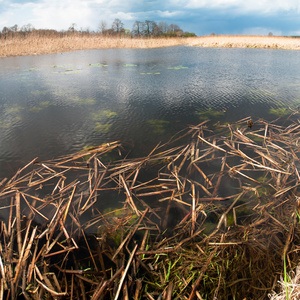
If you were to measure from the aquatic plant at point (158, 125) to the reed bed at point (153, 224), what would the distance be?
0.92 m

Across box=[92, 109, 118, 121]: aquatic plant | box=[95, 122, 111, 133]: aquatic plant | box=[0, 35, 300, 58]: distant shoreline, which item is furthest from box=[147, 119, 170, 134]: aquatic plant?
box=[0, 35, 300, 58]: distant shoreline

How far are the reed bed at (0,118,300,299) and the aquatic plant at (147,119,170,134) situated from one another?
92 centimetres

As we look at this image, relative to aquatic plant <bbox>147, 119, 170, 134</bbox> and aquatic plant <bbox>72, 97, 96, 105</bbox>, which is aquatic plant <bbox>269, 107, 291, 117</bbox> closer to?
aquatic plant <bbox>147, 119, 170, 134</bbox>

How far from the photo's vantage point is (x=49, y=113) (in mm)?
6156

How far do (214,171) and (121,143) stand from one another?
2.17 metres

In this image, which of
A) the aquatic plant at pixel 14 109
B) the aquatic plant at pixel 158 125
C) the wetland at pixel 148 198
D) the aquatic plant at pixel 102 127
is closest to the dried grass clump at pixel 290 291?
the wetland at pixel 148 198

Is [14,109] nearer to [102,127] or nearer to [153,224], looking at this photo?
[102,127]

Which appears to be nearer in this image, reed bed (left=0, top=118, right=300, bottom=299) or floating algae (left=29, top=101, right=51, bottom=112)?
reed bed (left=0, top=118, right=300, bottom=299)

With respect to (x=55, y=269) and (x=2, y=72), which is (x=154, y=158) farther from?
(x=2, y=72)

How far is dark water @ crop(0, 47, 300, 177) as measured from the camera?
4719mm

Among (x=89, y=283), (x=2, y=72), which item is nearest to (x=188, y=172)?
(x=89, y=283)

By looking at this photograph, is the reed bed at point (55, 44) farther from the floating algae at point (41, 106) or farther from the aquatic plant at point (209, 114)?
the aquatic plant at point (209, 114)

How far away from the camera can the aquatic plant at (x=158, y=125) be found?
16.7ft

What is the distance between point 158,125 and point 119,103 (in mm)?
2306
